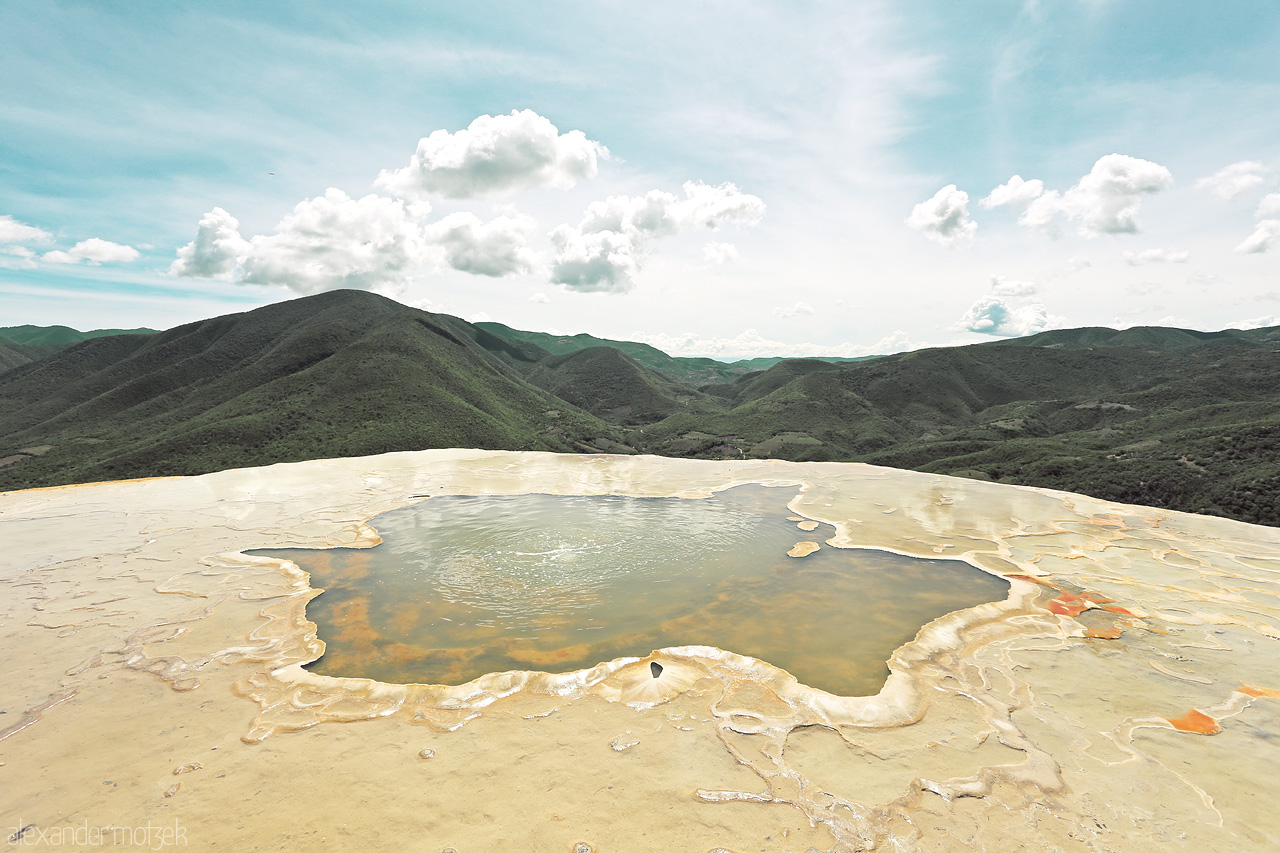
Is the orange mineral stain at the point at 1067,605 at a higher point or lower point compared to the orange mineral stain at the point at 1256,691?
higher

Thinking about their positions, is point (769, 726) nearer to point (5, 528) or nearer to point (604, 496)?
point (604, 496)

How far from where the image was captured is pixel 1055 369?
376 ft

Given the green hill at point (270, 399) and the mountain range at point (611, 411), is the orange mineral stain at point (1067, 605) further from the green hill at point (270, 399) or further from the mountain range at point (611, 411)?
the green hill at point (270, 399)

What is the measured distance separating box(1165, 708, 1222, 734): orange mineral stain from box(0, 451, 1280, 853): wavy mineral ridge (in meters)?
0.03

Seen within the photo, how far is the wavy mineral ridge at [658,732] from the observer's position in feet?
13.1

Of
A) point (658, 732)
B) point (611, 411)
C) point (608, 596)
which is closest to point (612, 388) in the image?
point (611, 411)

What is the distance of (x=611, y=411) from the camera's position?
141375 mm

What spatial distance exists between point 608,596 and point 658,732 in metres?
3.80

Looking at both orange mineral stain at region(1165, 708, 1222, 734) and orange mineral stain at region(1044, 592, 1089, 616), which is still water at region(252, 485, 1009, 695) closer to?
orange mineral stain at region(1044, 592, 1089, 616)

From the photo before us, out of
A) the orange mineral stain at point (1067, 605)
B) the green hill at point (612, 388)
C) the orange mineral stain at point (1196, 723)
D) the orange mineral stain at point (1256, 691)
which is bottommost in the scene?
the orange mineral stain at point (1196, 723)

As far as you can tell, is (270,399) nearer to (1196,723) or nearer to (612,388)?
(1196,723)

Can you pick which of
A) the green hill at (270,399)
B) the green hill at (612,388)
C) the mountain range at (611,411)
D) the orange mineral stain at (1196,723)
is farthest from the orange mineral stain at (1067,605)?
the green hill at (612,388)

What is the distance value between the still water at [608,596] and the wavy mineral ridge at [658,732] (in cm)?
47

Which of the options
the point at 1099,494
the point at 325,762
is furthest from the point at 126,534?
the point at 1099,494
